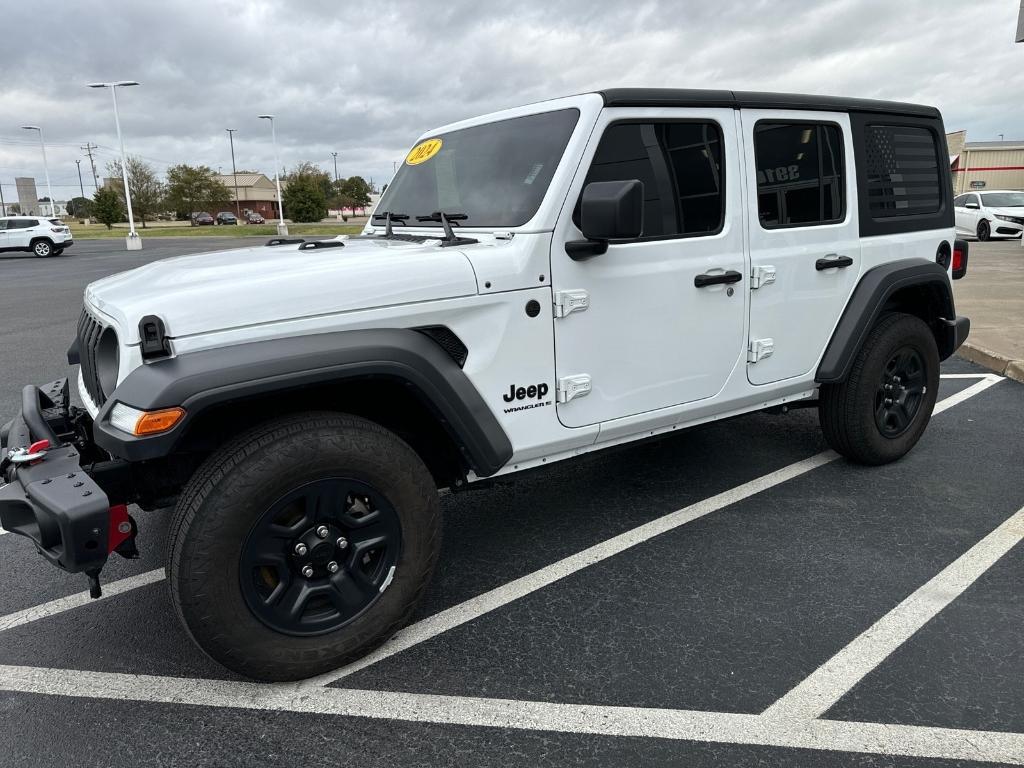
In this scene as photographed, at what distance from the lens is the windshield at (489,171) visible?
2.96 m

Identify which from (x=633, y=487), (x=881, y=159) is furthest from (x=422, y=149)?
(x=881, y=159)

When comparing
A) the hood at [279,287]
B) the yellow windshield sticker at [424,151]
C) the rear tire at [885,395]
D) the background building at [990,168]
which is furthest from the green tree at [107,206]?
the rear tire at [885,395]

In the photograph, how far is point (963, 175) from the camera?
36.3 m

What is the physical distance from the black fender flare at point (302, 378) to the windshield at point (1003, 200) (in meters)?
23.6

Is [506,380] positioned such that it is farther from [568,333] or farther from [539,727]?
[539,727]

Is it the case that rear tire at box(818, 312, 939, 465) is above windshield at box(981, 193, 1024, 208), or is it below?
below

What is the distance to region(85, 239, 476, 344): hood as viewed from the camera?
224 centimetres

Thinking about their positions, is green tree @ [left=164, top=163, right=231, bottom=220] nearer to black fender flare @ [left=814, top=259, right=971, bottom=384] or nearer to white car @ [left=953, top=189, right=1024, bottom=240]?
white car @ [left=953, top=189, right=1024, bottom=240]

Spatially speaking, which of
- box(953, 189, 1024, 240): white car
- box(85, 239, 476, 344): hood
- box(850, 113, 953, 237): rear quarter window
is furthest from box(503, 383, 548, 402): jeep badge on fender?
box(953, 189, 1024, 240): white car

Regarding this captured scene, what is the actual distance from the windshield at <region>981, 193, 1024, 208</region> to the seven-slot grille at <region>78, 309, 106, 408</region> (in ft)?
79.3

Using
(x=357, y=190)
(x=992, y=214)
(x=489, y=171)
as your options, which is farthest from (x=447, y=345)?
(x=357, y=190)

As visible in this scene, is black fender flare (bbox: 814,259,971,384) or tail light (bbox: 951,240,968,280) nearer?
black fender flare (bbox: 814,259,971,384)

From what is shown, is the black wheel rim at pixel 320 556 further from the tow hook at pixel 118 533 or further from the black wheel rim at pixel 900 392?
the black wheel rim at pixel 900 392

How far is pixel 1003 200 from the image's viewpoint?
69.5ft
